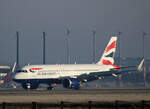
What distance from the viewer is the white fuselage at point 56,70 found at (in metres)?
83.1

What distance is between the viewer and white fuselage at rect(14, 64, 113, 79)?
83.1 m

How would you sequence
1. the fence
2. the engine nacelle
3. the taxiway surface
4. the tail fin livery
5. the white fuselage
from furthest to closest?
the tail fin livery < the engine nacelle < the white fuselage < the taxiway surface < the fence

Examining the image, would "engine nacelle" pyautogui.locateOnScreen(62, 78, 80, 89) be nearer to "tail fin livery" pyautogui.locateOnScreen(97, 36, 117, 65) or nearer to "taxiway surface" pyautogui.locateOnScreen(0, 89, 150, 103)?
"tail fin livery" pyautogui.locateOnScreen(97, 36, 117, 65)

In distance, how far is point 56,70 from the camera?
84.8m

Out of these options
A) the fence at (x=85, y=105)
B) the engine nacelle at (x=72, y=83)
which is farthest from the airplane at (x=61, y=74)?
the fence at (x=85, y=105)

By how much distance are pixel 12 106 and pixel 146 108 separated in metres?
9.20

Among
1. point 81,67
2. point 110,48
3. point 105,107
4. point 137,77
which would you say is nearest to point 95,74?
point 81,67

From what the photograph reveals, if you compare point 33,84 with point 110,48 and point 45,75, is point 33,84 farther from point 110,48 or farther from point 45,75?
point 110,48

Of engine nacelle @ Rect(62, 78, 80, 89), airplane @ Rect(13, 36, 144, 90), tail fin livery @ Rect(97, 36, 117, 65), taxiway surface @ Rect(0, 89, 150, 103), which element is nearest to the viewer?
taxiway surface @ Rect(0, 89, 150, 103)

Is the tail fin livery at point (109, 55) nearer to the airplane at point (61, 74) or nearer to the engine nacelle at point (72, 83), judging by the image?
the airplane at point (61, 74)

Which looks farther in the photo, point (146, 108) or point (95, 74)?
point (95, 74)

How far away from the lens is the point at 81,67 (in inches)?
3425

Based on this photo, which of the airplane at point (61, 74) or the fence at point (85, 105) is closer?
the fence at point (85, 105)

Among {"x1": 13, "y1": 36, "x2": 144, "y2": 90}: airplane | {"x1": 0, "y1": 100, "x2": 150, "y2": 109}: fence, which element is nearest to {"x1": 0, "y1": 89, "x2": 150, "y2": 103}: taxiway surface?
{"x1": 0, "y1": 100, "x2": 150, "y2": 109}: fence
